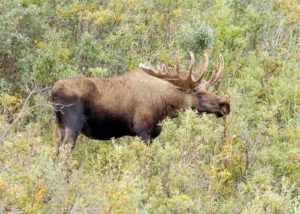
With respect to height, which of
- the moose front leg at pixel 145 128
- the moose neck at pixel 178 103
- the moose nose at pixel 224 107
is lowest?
the moose front leg at pixel 145 128

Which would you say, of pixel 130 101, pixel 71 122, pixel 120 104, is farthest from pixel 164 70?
pixel 71 122

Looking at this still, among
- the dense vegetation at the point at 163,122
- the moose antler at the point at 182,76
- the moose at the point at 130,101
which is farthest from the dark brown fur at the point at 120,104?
the dense vegetation at the point at 163,122

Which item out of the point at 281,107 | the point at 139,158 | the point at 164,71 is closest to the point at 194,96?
the point at 164,71

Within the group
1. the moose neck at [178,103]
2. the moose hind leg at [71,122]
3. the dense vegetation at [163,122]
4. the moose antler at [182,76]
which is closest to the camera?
the dense vegetation at [163,122]

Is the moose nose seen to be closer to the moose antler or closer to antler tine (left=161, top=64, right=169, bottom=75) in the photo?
the moose antler

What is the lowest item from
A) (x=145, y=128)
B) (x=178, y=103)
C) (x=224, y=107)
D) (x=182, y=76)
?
(x=145, y=128)

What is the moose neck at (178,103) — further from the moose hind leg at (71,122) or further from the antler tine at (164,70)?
the moose hind leg at (71,122)

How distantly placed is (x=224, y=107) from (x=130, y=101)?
1471 mm

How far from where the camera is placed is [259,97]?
14.1 metres

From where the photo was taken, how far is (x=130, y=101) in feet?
38.9

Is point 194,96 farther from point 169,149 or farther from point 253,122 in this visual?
point 169,149

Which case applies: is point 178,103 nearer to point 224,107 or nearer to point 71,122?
point 224,107

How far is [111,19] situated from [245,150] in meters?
4.54

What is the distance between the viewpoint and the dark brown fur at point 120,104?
436 inches
